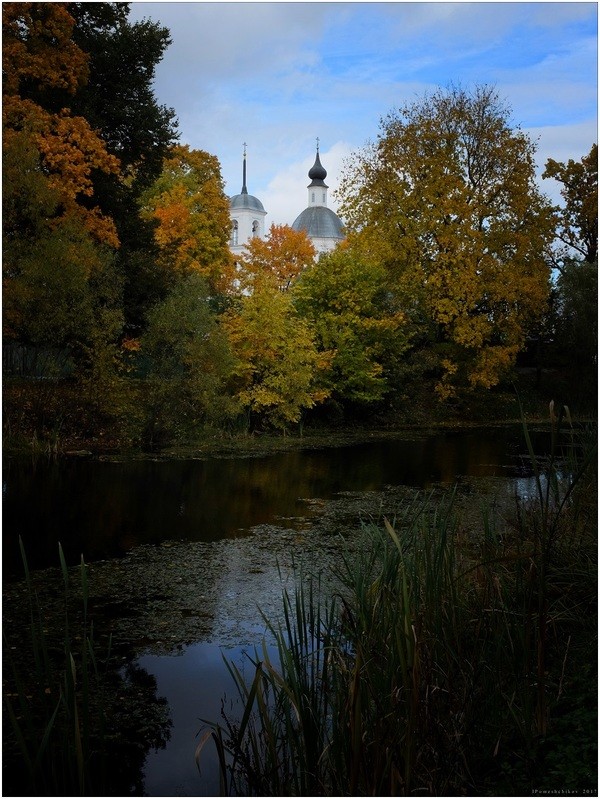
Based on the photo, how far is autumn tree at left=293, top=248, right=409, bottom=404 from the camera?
21.0 meters

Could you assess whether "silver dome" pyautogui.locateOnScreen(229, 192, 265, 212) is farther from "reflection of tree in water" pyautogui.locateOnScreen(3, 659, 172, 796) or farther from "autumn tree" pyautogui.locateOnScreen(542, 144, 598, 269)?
"reflection of tree in water" pyautogui.locateOnScreen(3, 659, 172, 796)

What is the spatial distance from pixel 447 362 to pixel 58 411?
488 inches

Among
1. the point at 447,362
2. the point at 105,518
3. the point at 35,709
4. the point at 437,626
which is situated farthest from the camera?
the point at 447,362

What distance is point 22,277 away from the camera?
13375mm

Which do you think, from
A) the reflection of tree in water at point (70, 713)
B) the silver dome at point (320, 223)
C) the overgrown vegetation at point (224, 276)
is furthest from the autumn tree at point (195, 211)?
the silver dome at point (320, 223)

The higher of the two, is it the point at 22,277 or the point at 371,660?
the point at 22,277

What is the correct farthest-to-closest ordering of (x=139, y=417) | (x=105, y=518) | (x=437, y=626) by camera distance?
1. (x=139, y=417)
2. (x=105, y=518)
3. (x=437, y=626)

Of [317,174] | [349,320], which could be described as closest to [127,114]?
[349,320]

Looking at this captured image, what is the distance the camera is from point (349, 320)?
21.3 m

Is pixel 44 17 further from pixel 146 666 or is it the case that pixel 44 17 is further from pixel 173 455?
pixel 146 666

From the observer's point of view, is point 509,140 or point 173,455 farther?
point 509,140

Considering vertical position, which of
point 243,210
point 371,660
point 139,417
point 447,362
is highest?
point 243,210

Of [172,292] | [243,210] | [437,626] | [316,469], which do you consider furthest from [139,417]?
[243,210]

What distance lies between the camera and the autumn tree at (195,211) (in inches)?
968
